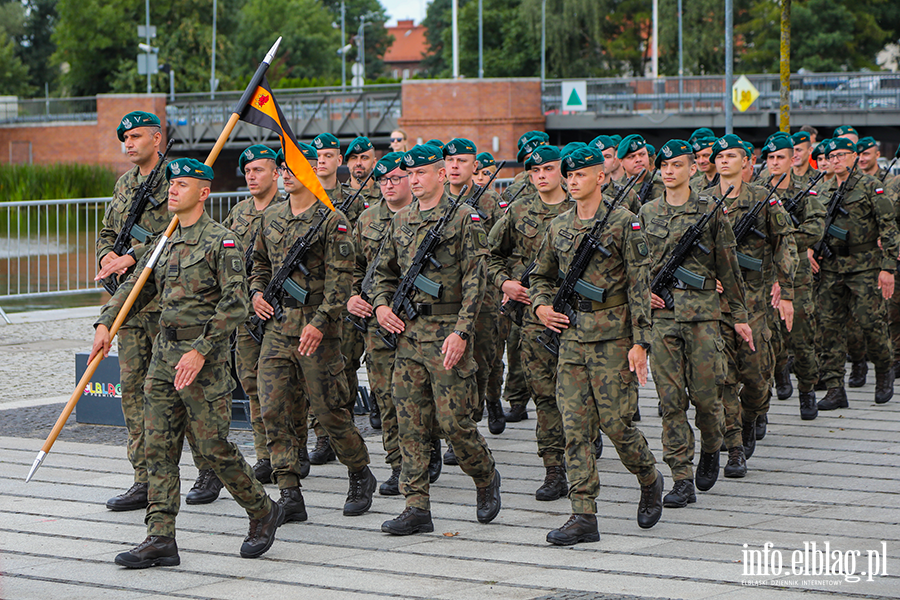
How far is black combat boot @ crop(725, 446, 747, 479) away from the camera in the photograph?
8281mm

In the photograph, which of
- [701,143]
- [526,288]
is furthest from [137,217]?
[701,143]

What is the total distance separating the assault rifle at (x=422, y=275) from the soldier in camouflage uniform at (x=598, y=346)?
66 cm

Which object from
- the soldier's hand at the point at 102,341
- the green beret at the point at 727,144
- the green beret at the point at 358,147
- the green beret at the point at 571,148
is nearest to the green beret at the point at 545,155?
the green beret at the point at 571,148

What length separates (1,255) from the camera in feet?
55.2

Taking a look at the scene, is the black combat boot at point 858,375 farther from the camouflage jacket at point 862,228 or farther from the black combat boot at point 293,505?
the black combat boot at point 293,505

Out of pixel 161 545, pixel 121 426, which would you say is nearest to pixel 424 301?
pixel 161 545

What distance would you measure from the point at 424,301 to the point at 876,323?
5.56 meters

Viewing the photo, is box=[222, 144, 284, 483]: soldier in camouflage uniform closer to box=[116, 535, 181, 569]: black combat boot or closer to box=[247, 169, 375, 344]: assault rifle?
box=[247, 169, 375, 344]: assault rifle

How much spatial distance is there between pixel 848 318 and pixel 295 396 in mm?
6034

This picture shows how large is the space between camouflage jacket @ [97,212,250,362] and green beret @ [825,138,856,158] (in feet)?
21.9

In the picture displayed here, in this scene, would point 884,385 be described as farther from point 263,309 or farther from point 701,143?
point 263,309

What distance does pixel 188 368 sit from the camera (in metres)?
6.16

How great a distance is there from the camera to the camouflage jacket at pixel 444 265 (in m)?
6.98

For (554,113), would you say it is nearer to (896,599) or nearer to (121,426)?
(121,426)
